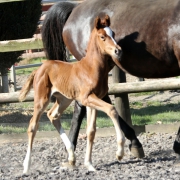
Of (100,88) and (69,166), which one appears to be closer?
(100,88)

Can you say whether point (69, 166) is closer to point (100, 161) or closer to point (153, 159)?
point (100, 161)

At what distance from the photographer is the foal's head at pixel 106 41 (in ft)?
14.7

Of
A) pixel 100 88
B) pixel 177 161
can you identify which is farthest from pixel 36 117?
pixel 177 161

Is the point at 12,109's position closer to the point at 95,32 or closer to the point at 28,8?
the point at 28,8

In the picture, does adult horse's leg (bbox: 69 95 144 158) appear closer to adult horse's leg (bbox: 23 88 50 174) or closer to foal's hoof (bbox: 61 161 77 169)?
foal's hoof (bbox: 61 161 77 169)

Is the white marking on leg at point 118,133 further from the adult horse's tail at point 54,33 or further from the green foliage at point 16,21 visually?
the green foliage at point 16,21

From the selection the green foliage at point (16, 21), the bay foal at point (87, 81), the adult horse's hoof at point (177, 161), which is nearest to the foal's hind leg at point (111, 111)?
the bay foal at point (87, 81)

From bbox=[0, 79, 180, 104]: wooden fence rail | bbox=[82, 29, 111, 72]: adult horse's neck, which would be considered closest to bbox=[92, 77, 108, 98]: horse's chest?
bbox=[82, 29, 111, 72]: adult horse's neck

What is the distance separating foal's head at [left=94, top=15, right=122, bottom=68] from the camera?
14.7 ft

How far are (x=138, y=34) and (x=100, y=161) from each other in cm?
142

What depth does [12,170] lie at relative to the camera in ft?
17.0

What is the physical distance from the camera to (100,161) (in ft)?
17.9

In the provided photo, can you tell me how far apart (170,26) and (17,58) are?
184 inches

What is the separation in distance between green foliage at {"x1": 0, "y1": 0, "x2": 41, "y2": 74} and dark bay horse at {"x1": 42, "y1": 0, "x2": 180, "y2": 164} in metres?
2.79
